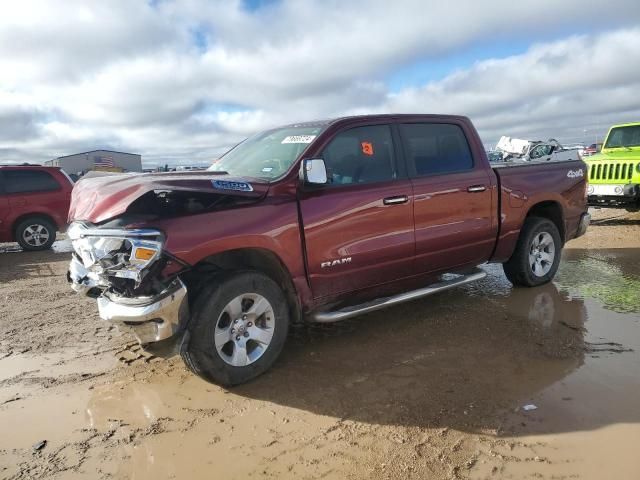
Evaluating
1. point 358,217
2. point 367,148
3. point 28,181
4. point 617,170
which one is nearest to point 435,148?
point 367,148

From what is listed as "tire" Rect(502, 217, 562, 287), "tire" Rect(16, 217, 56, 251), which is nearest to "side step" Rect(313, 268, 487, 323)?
"tire" Rect(502, 217, 562, 287)

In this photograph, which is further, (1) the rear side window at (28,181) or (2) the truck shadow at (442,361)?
(1) the rear side window at (28,181)

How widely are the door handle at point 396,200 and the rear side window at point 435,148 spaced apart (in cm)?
35

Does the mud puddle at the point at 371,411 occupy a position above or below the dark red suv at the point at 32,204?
below

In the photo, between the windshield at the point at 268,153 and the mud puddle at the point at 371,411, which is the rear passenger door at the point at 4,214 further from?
the windshield at the point at 268,153

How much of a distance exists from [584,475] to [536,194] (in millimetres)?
3648

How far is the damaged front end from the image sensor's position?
315 cm

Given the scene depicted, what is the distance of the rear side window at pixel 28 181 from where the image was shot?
10078 mm

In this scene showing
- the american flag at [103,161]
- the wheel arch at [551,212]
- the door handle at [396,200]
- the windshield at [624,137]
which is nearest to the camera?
the door handle at [396,200]

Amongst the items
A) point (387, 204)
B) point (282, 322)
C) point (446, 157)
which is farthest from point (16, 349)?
point (446, 157)

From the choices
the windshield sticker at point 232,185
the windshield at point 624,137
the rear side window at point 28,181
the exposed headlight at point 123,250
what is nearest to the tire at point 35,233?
the rear side window at point 28,181

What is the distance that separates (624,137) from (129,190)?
37.1ft

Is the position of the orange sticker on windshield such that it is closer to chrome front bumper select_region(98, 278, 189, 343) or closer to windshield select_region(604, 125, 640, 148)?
chrome front bumper select_region(98, 278, 189, 343)

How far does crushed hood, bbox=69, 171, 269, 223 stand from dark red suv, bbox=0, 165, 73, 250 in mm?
7370
